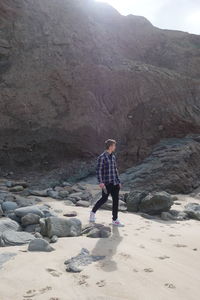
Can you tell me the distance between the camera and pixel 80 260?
368cm

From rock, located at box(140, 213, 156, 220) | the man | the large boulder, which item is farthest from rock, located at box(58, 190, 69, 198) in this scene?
the man

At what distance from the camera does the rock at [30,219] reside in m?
4.96

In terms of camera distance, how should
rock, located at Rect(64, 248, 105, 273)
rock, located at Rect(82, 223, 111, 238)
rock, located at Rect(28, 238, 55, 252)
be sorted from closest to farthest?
rock, located at Rect(64, 248, 105, 273), rock, located at Rect(28, 238, 55, 252), rock, located at Rect(82, 223, 111, 238)

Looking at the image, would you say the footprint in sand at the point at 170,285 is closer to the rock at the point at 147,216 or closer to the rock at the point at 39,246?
the rock at the point at 39,246

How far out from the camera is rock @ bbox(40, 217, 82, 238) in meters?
4.55

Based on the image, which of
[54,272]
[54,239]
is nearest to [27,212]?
[54,239]

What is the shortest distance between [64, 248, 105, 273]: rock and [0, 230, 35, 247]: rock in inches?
28.5

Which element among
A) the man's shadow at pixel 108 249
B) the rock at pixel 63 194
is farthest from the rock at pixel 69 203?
the man's shadow at pixel 108 249

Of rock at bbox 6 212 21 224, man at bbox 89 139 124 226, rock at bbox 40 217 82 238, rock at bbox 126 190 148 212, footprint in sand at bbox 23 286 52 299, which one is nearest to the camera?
footprint in sand at bbox 23 286 52 299

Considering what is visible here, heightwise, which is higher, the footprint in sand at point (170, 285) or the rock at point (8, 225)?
the footprint in sand at point (170, 285)

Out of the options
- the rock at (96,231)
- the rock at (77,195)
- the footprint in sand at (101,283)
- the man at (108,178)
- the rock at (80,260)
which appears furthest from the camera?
the rock at (77,195)

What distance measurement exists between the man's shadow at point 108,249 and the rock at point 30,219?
1.03 m

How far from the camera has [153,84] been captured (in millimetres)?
13703

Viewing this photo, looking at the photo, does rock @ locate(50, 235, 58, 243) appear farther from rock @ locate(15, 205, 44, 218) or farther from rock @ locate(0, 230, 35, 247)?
rock @ locate(15, 205, 44, 218)
